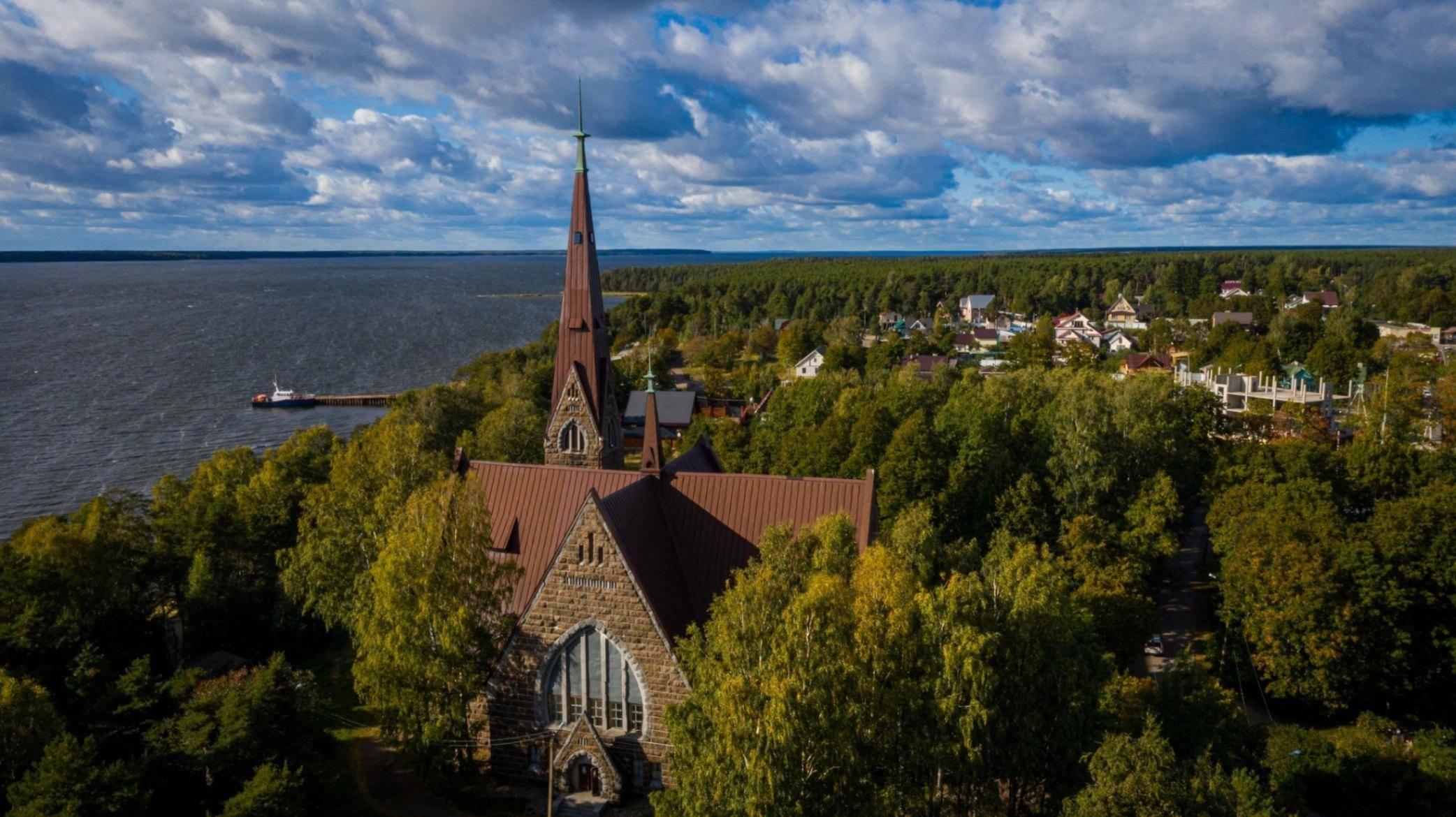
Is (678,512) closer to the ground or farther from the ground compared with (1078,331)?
closer to the ground

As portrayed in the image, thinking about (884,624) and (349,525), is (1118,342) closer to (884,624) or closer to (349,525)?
(349,525)

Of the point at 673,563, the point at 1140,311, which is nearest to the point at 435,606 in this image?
the point at 673,563

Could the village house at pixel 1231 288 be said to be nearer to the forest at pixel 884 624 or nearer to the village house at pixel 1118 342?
the village house at pixel 1118 342

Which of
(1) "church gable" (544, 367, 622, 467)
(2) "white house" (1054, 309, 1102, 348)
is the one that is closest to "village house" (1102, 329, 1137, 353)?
(2) "white house" (1054, 309, 1102, 348)

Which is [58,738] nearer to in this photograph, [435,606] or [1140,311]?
[435,606]

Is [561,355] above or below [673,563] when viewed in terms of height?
above

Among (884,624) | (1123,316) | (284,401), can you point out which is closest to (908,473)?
(884,624)

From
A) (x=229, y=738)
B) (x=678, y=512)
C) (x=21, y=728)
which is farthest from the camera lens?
(x=678, y=512)
